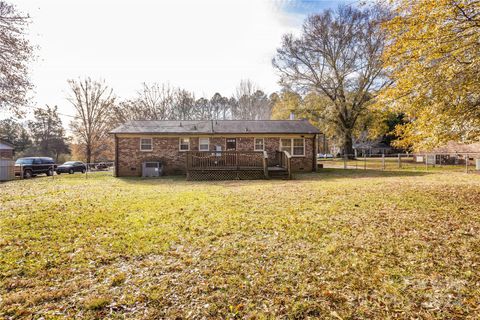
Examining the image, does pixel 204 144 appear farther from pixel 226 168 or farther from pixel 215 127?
pixel 226 168

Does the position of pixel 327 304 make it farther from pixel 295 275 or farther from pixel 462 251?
pixel 462 251

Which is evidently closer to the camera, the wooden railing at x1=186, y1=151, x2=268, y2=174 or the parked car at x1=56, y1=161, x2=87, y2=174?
the wooden railing at x1=186, y1=151, x2=268, y2=174

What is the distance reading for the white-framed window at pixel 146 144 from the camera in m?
16.5

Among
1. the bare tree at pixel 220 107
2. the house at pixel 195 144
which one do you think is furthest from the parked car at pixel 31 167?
the bare tree at pixel 220 107

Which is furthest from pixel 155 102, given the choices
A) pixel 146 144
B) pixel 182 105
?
pixel 146 144

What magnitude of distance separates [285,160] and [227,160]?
3.50m

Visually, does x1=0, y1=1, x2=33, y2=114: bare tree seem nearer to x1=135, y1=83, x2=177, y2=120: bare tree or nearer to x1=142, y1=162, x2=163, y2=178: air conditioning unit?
x1=142, y1=162, x2=163, y2=178: air conditioning unit

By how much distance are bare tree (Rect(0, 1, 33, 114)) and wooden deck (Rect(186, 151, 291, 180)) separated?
8431mm

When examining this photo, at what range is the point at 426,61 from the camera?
254 inches

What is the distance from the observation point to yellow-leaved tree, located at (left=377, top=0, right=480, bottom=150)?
5.86m

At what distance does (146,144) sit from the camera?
54.3ft

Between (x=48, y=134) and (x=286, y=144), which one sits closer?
(x=286, y=144)

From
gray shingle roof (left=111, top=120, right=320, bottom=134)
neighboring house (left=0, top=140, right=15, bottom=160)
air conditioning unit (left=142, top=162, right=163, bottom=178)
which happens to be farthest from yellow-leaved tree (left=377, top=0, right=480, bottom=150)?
neighboring house (left=0, top=140, right=15, bottom=160)

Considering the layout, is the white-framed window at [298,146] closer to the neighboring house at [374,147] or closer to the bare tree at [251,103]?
the bare tree at [251,103]
